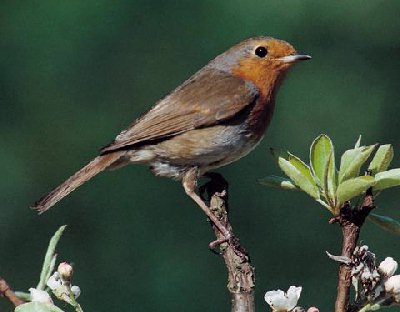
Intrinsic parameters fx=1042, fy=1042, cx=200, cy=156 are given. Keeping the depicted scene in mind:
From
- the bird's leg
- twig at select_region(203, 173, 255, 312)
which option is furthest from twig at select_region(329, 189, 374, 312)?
the bird's leg

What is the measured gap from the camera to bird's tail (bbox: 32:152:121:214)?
2.22 metres

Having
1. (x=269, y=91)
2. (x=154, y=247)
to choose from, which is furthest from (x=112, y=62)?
(x=269, y=91)

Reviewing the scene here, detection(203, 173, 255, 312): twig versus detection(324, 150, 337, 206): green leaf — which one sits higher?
detection(324, 150, 337, 206): green leaf

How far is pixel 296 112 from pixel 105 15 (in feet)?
5.30

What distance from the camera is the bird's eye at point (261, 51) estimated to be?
279cm

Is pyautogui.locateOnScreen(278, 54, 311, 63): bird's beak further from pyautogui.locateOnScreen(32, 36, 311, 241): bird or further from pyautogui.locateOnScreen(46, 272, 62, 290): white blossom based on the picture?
pyautogui.locateOnScreen(46, 272, 62, 290): white blossom

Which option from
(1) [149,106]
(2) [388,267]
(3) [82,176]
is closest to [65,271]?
(2) [388,267]

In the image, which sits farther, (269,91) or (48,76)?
(48,76)

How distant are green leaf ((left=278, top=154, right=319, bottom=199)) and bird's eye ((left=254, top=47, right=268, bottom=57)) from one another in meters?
1.58

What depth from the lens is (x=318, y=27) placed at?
7973mm

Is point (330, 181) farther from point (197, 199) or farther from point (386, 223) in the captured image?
point (197, 199)

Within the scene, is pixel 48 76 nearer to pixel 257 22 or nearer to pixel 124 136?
pixel 257 22

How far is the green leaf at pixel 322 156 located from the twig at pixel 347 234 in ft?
0.17

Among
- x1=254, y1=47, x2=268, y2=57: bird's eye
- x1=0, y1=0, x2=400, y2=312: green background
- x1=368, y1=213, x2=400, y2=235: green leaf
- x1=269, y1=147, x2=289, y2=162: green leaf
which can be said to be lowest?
x1=0, y1=0, x2=400, y2=312: green background
